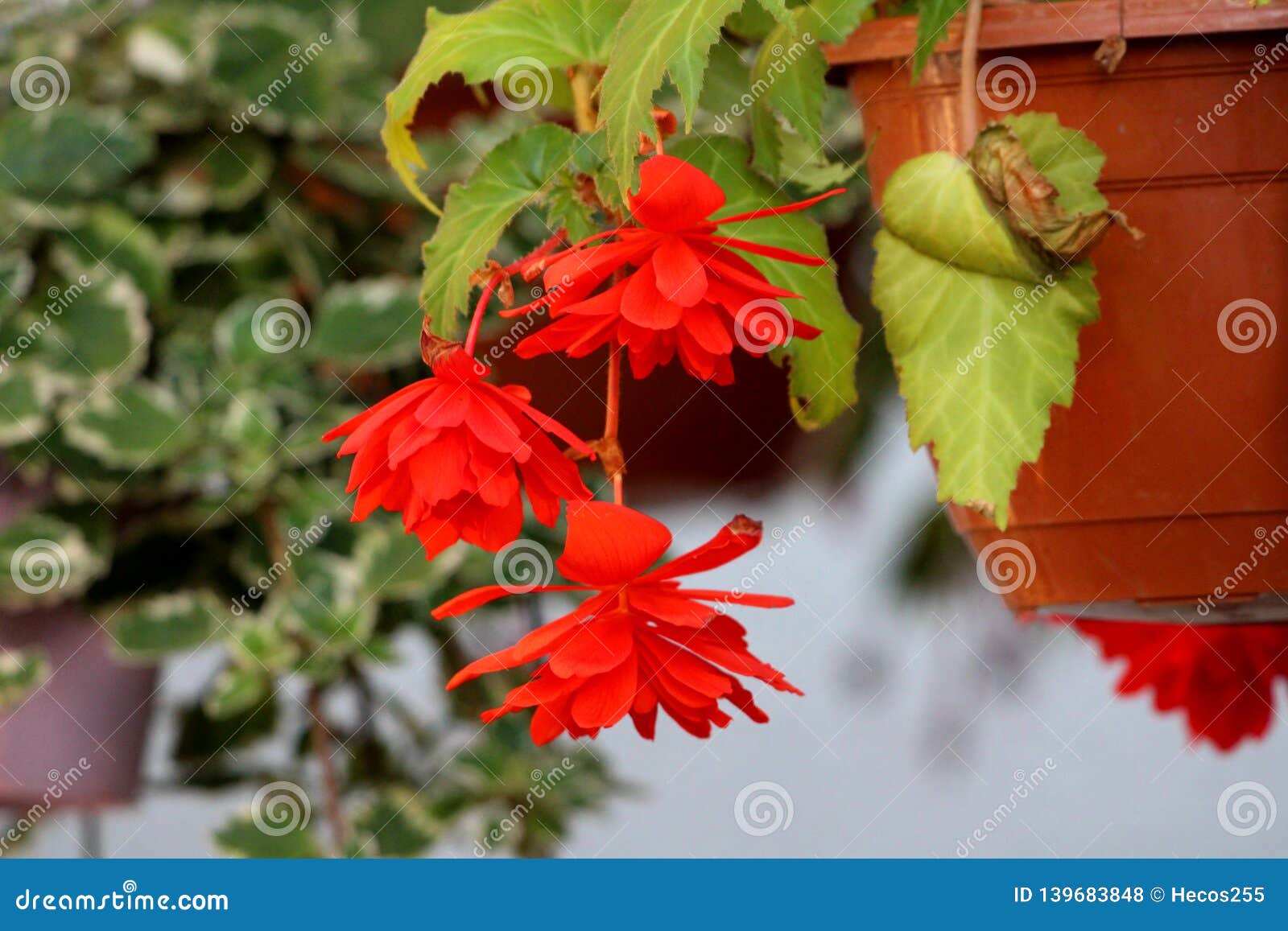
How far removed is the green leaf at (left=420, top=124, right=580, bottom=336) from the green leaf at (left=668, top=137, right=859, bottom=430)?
51 millimetres

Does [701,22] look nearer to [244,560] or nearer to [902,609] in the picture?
[244,560]

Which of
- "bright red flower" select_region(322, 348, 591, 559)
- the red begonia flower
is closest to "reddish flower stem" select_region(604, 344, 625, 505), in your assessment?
"bright red flower" select_region(322, 348, 591, 559)

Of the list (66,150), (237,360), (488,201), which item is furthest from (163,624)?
(488,201)

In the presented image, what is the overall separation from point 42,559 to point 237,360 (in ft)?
0.57

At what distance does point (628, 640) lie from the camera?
0.41 m

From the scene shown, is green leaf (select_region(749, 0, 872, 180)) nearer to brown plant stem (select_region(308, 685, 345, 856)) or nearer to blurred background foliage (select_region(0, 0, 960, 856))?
blurred background foliage (select_region(0, 0, 960, 856))

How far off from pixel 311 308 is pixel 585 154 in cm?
50

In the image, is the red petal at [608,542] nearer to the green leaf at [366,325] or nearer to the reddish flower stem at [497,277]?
the reddish flower stem at [497,277]

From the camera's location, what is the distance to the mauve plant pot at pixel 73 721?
83 centimetres

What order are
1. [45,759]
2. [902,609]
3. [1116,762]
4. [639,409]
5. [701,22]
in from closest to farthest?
[701,22] < [45,759] < [639,409] < [902,609] < [1116,762]

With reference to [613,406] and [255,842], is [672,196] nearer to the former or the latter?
[613,406]

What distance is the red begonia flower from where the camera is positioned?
0.71m

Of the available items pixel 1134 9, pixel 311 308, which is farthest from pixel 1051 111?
pixel 311 308

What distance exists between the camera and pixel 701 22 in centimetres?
42
